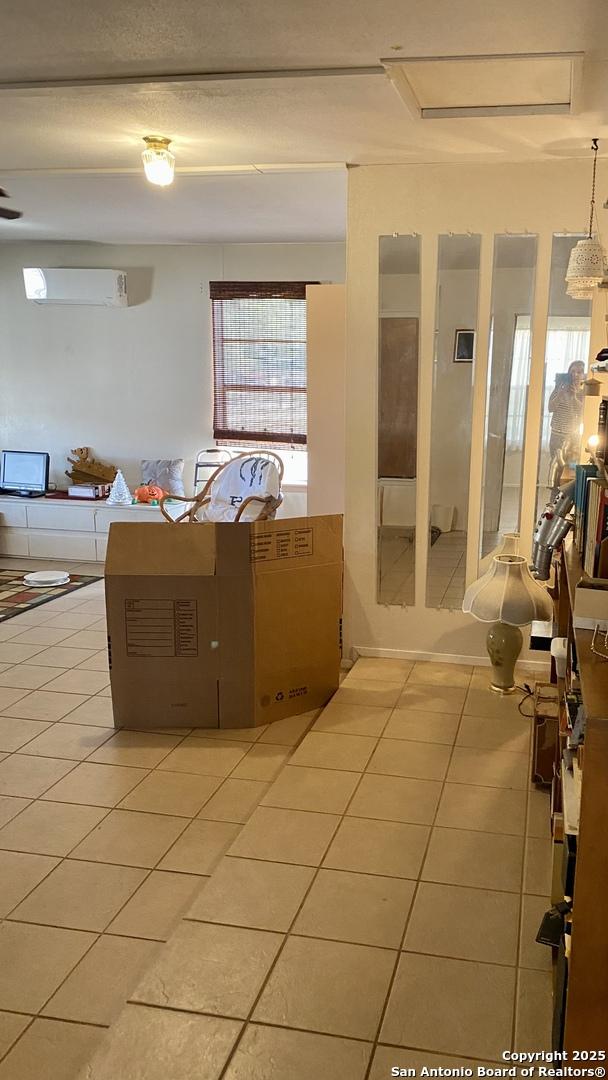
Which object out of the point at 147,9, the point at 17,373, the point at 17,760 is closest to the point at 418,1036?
the point at 17,760

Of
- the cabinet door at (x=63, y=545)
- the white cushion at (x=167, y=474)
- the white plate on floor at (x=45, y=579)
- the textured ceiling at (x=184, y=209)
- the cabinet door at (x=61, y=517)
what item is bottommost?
the white plate on floor at (x=45, y=579)

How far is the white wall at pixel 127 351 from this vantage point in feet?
22.9

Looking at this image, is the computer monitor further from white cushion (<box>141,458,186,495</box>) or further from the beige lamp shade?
the beige lamp shade

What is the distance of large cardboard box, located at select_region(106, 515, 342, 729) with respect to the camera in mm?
3586

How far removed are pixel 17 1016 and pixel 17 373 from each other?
6407mm

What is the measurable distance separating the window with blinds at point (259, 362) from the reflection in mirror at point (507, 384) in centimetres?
284

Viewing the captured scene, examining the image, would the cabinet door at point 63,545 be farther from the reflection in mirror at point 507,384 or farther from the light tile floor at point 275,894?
the reflection in mirror at point 507,384

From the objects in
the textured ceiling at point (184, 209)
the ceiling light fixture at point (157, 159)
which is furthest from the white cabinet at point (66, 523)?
the ceiling light fixture at point (157, 159)

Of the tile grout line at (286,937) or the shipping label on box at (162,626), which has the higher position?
the shipping label on box at (162,626)

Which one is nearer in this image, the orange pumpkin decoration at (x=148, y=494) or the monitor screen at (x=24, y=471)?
the orange pumpkin decoration at (x=148, y=494)

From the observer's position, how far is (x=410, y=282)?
4.24 m

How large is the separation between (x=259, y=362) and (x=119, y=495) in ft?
5.15

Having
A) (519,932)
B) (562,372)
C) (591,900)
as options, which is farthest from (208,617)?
(591,900)

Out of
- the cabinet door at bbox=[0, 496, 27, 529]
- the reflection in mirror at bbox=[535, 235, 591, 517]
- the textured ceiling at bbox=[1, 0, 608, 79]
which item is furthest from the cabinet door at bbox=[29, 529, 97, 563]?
the textured ceiling at bbox=[1, 0, 608, 79]
